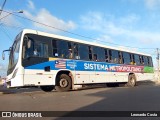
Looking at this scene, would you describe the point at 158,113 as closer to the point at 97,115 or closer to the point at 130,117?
the point at 130,117

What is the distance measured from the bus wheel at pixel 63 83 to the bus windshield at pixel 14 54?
2807 millimetres

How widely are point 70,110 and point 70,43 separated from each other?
35.0 feet

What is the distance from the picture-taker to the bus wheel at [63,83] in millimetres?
18406

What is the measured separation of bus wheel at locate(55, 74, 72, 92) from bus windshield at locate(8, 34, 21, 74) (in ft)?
9.21

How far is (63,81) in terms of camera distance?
18516mm

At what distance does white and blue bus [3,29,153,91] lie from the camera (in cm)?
1660

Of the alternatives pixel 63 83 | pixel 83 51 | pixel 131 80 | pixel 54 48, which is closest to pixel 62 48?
pixel 54 48

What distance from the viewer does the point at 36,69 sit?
16938 mm

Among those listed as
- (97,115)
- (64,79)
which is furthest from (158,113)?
(64,79)

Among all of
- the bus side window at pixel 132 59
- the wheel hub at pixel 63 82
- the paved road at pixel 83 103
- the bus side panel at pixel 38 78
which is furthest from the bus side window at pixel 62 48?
the bus side window at pixel 132 59

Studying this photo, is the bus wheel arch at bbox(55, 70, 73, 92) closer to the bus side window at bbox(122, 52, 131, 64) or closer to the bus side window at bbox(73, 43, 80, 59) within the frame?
the bus side window at bbox(73, 43, 80, 59)

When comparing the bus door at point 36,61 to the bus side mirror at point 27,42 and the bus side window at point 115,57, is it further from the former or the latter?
the bus side window at point 115,57

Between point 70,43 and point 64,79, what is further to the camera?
point 70,43

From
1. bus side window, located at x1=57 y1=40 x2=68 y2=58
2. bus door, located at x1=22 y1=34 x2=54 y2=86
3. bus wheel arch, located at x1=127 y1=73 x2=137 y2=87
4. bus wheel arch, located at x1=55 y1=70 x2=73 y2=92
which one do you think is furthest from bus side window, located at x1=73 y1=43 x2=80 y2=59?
bus wheel arch, located at x1=127 y1=73 x2=137 y2=87
